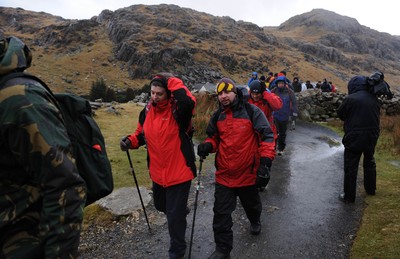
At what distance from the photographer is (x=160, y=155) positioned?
4008 millimetres

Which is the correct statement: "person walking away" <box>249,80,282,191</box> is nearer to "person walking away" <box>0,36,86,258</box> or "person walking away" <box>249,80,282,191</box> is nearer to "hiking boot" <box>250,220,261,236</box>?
"hiking boot" <box>250,220,261,236</box>

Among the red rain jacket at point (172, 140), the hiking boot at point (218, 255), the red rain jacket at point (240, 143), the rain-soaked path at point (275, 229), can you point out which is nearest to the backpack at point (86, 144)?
the red rain jacket at point (172, 140)

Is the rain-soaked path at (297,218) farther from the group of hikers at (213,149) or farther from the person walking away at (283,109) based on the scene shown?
the person walking away at (283,109)

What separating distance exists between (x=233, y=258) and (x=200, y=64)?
65895 mm

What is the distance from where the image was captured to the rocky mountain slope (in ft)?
202

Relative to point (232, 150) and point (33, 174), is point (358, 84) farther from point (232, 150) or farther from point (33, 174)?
point (33, 174)

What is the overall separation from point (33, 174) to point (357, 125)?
559cm

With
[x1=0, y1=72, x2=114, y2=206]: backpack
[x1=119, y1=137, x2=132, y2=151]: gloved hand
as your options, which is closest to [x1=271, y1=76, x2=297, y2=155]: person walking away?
[x1=119, y1=137, x2=132, y2=151]: gloved hand

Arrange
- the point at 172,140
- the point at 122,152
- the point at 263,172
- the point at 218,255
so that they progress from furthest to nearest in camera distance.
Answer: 1. the point at 122,152
2. the point at 218,255
3. the point at 263,172
4. the point at 172,140

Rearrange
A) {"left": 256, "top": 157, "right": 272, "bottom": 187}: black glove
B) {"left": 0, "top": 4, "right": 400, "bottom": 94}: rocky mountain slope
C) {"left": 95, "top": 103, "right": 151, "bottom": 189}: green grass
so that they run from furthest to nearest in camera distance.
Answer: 1. {"left": 0, "top": 4, "right": 400, "bottom": 94}: rocky mountain slope
2. {"left": 95, "top": 103, "right": 151, "bottom": 189}: green grass
3. {"left": 256, "top": 157, "right": 272, "bottom": 187}: black glove

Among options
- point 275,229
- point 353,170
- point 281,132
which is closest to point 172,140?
point 275,229

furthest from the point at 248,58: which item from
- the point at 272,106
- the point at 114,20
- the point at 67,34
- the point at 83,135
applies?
the point at 83,135

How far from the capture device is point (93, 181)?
2133 mm

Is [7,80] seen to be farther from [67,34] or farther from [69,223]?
[67,34]
